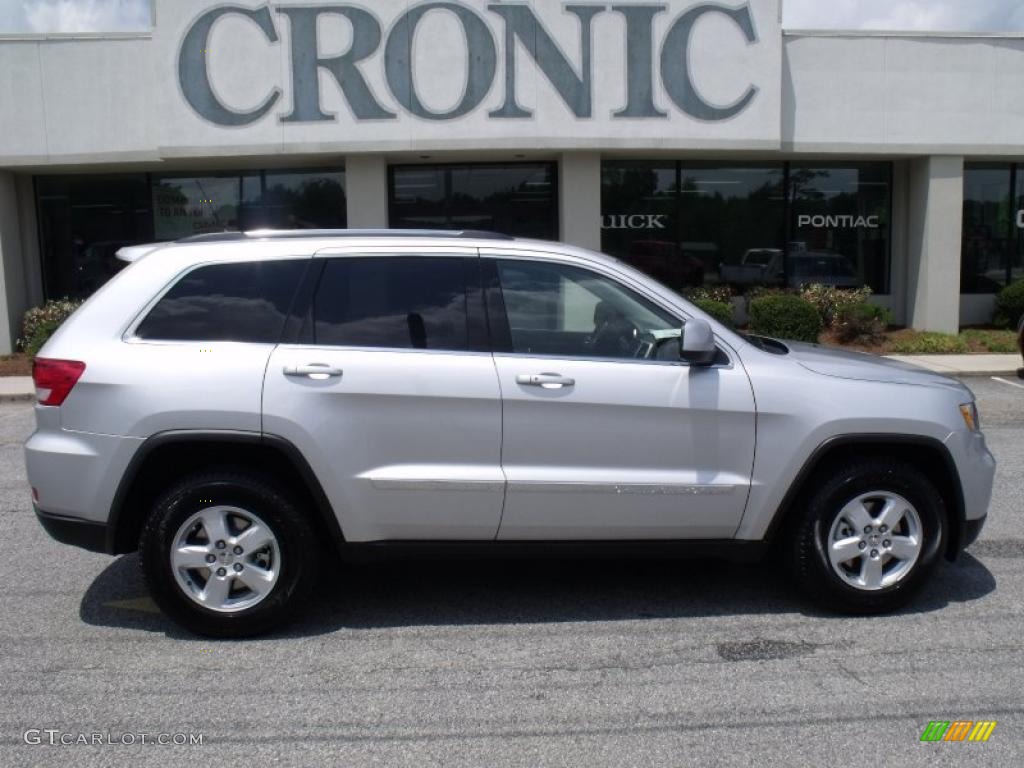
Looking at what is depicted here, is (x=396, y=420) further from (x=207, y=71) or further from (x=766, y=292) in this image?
(x=766, y=292)

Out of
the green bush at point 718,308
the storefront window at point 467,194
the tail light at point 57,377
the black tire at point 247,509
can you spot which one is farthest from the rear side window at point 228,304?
the storefront window at point 467,194

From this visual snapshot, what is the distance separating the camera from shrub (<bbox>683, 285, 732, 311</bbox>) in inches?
661

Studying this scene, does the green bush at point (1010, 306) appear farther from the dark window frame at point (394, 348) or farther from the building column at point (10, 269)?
the building column at point (10, 269)

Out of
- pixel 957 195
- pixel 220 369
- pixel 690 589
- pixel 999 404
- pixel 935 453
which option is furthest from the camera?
pixel 957 195

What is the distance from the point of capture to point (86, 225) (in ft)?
58.5

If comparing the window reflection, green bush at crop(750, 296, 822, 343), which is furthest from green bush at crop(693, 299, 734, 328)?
the window reflection

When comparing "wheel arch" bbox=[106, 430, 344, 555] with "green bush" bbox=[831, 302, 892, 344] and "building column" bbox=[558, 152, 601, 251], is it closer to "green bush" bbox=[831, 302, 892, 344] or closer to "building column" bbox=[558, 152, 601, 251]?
"building column" bbox=[558, 152, 601, 251]

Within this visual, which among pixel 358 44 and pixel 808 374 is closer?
pixel 808 374

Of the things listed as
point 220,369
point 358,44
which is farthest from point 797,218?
point 220,369

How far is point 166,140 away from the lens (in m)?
15.2

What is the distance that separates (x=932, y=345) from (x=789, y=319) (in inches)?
103

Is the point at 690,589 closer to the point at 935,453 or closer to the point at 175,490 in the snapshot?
the point at 935,453

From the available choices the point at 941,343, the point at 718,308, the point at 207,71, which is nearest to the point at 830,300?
the point at 941,343

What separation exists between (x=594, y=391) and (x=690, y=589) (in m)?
1.41
